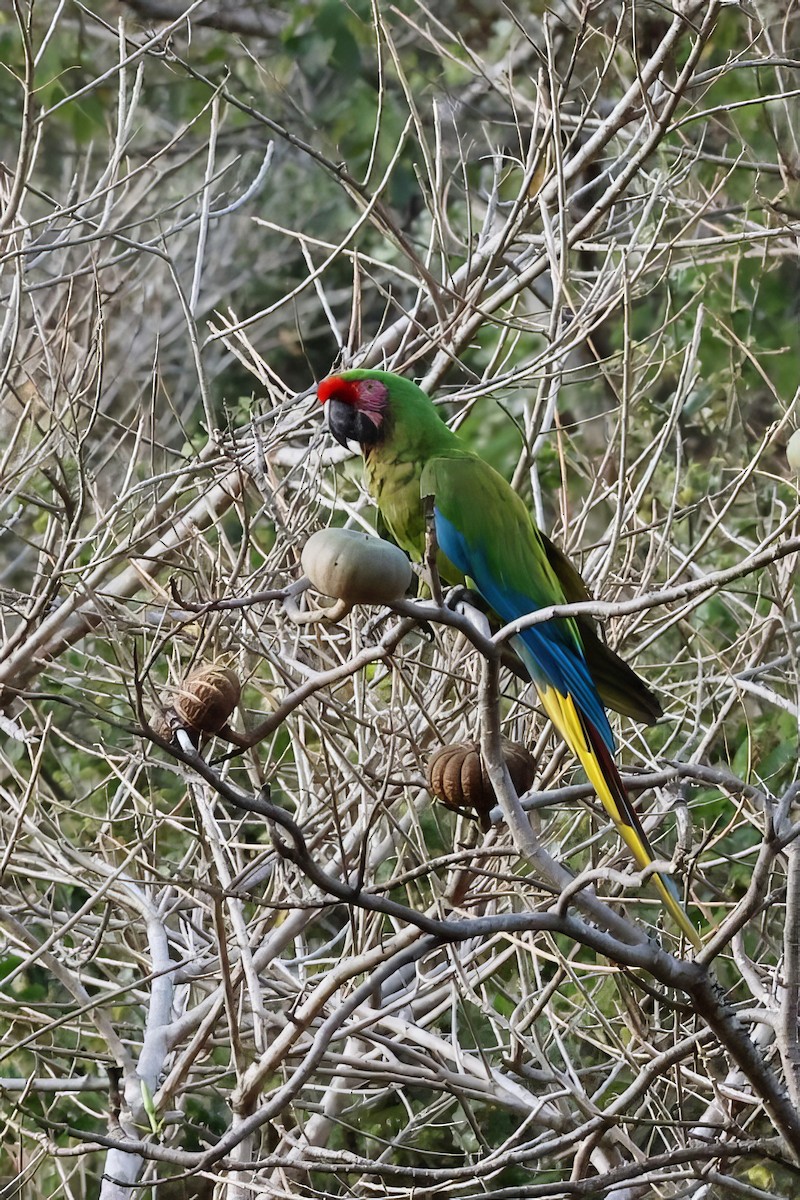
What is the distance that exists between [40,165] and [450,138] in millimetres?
2109

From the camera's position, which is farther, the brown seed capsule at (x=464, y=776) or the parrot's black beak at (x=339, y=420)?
the parrot's black beak at (x=339, y=420)

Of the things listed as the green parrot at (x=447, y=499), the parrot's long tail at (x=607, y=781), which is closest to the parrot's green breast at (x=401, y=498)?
the green parrot at (x=447, y=499)

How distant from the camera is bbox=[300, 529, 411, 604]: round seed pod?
5.05 feet

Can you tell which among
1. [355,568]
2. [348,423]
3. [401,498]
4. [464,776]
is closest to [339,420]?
[348,423]

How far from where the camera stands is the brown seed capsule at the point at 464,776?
196 cm

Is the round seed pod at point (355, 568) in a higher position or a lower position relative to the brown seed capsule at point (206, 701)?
higher

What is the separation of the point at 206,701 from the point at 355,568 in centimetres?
37

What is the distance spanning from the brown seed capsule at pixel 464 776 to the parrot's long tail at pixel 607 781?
14 cm

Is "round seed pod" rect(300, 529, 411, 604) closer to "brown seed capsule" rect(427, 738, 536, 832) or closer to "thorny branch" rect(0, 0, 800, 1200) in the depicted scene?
"thorny branch" rect(0, 0, 800, 1200)

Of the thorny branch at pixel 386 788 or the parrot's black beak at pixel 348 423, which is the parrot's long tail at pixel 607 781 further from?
the parrot's black beak at pixel 348 423

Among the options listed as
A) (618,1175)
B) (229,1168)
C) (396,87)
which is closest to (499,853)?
(618,1175)

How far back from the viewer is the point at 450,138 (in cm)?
604

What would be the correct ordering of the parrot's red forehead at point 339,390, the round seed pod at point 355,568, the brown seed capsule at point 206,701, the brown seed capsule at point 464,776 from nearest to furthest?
the round seed pod at point 355,568
the brown seed capsule at point 206,701
the brown seed capsule at point 464,776
the parrot's red forehead at point 339,390

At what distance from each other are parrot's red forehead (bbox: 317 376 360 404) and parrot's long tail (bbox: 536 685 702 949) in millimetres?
718
